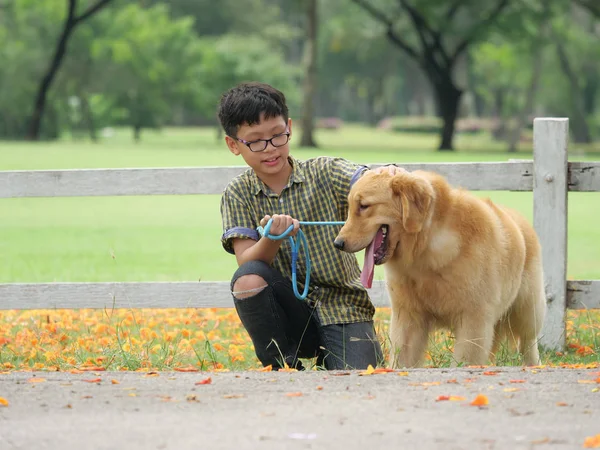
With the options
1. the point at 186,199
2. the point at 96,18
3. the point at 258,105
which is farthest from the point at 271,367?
the point at 96,18

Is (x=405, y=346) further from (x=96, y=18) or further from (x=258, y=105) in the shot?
(x=96, y=18)

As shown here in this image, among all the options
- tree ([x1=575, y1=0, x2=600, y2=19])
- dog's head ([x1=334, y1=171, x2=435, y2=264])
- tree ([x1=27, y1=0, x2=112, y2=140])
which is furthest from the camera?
tree ([x1=27, y1=0, x2=112, y2=140])

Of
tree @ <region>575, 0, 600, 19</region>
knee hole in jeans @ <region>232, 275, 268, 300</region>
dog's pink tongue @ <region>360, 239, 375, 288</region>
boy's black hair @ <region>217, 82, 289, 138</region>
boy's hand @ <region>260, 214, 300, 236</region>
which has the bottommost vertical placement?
knee hole in jeans @ <region>232, 275, 268, 300</region>

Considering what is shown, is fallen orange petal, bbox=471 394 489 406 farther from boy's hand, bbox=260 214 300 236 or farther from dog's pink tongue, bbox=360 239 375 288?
boy's hand, bbox=260 214 300 236

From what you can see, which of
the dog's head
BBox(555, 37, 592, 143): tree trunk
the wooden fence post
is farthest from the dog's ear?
BBox(555, 37, 592, 143): tree trunk

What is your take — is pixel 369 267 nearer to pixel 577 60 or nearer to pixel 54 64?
pixel 54 64

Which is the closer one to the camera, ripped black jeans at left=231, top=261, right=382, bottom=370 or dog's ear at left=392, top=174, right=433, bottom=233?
dog's ear at left=392, top=174, right=433, bottom=233

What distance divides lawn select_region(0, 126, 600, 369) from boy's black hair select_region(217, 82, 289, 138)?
124 centimetres

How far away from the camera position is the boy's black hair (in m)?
4.79

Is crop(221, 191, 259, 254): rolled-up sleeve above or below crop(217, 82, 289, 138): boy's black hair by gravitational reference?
below

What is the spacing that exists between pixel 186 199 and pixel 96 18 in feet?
132

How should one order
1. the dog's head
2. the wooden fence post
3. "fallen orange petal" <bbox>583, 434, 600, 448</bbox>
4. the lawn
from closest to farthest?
"fallen orange petal" <bbox>583, 434, 600, 448</bbox>
the dog's head
the lawn
the wooden fence post

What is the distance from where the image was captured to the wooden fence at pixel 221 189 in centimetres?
602

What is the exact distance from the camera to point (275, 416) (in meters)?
3.46
